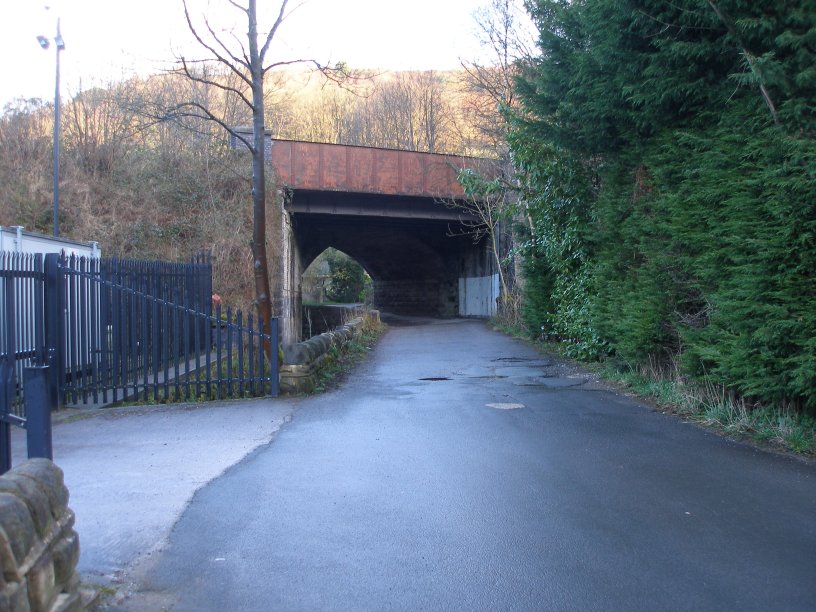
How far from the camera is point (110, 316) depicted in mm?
9984

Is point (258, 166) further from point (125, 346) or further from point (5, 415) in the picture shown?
point (5, 415)

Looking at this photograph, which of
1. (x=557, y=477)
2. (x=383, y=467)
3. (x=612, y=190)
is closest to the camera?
(x=557, y=477)

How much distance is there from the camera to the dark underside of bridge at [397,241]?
2683 cm

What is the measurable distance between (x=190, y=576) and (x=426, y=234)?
1274 inches

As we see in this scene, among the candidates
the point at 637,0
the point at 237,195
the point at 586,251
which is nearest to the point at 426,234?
the point at 237,195

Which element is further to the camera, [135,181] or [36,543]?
[135,181]

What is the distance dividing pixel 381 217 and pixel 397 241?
9.83m

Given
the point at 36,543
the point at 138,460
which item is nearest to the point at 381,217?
the point at 138,460

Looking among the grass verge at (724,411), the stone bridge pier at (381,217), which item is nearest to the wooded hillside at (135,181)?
the stone bridge pier at (381,217)

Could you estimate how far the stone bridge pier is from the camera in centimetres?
2408

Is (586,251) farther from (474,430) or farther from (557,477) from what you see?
(557,477)

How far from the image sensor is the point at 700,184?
827 cm

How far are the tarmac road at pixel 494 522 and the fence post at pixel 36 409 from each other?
941mm

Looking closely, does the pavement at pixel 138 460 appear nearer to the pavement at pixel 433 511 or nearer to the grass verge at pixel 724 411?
the pavement at pixel 433 511
